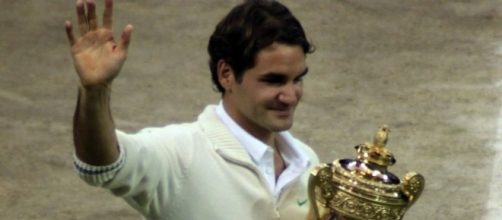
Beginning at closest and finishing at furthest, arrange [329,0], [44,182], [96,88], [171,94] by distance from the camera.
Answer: [96,88]
[44,182]
[171,94]
[329,0]

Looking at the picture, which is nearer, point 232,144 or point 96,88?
point 96,88

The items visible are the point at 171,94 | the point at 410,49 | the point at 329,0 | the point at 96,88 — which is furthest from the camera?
the point at 329,0

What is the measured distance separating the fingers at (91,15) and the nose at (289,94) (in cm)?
62

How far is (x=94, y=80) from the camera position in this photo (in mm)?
3391

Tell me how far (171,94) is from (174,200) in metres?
4.75

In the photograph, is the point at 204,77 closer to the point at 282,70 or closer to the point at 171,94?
the point at 171,94

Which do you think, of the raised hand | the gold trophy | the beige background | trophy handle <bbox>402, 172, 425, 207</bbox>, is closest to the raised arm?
the raised hand

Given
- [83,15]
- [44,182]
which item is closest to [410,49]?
[44,182]

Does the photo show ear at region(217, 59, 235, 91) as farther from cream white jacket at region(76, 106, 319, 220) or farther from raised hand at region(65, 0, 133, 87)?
raised hand at region(65, 0, 133, 87)

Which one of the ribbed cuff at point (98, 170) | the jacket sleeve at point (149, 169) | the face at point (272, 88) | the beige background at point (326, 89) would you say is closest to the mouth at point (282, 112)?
the face at point (272, 88)

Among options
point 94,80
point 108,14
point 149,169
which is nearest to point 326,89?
point 149,169

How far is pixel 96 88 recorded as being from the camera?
11.1 feet

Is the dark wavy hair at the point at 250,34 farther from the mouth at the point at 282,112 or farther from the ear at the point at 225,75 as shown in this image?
the mouth at the point at 282,112

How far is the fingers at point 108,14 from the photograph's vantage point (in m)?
3.49
